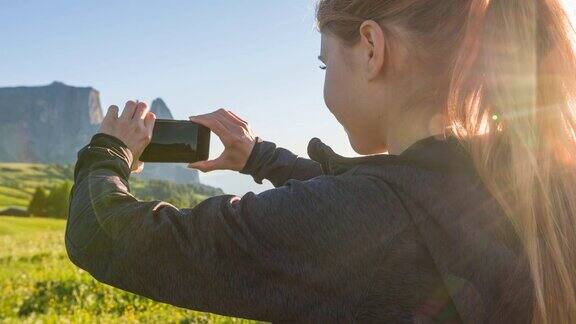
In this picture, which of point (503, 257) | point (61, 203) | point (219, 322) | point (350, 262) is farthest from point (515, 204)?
point (61, 203)

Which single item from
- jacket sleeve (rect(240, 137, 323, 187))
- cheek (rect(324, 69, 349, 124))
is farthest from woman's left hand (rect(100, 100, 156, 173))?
jacket sleeve (rect(240, 137, 323, 187))

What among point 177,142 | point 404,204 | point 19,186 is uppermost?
point 177,142

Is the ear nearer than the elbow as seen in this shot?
No

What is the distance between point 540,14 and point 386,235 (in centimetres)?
83

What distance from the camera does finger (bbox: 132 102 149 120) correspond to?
6.82ft

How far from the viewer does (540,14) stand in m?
1.79

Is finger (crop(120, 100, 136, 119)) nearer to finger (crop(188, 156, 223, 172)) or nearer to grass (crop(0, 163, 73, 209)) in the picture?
finger (crop(188, 156, 223, 172))

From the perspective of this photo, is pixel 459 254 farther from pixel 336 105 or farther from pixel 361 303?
pixel 336 105

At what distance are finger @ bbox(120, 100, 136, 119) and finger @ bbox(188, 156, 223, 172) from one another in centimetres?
56

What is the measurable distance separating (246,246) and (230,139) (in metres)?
1.34

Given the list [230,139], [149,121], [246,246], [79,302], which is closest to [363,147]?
[246,246]

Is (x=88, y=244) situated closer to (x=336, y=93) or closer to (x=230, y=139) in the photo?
(x=336, y=93)

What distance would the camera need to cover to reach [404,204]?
61.8 inches

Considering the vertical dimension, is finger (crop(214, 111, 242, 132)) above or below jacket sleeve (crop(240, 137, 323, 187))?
above
